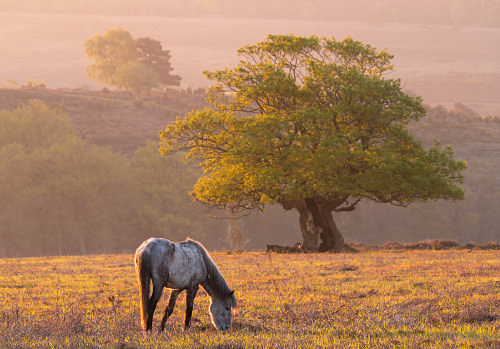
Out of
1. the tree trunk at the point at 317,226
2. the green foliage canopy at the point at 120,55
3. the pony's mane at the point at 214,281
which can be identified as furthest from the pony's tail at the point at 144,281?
the green foliage canopy at the point at 120,55

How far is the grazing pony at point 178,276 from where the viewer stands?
33.1 ft

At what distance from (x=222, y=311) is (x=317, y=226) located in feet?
90.4

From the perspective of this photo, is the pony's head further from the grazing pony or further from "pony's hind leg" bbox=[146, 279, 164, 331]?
"pony's hind leg" bbox=[146, 279, 164, 331]

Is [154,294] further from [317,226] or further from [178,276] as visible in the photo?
[317,226]

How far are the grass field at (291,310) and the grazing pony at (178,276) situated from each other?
1.21 feet

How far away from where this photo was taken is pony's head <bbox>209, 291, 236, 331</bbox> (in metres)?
10.6

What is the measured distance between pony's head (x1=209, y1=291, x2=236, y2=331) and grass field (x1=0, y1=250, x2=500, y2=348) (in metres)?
0.20

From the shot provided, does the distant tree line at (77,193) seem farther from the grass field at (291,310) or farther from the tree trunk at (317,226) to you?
the grass field at (291,310)

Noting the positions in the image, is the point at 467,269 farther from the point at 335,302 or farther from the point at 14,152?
the point at 14,152

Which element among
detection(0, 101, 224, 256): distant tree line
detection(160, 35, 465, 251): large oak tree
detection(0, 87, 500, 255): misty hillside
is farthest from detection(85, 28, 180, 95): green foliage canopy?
detection(160, 35, 465, 251): large oak tree

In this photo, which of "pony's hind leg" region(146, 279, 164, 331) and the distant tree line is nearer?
"pony's hind leg" region(146, 279, 164, 331)

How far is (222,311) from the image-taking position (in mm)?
10688

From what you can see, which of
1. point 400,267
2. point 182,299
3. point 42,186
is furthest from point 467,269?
point 42,186

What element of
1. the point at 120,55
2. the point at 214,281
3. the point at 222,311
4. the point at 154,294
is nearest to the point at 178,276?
the point at 154,294
